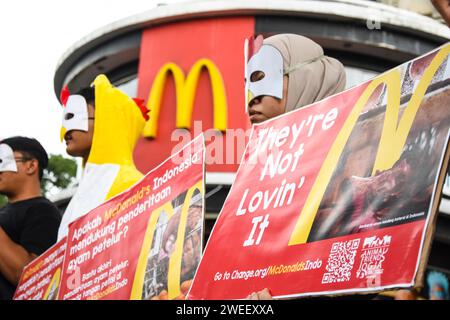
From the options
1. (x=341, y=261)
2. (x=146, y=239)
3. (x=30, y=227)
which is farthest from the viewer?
(x=30, y=227)

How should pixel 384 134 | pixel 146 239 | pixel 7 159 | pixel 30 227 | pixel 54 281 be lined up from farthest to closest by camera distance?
pixel 7 159
pixel 30 227
pixel 54 281
pixel 146 239
pixel 384 134

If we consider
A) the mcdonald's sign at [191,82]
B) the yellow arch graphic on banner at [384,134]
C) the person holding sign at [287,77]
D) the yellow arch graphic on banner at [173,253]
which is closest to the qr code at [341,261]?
the yellow arch graphic on banner at [384,134]

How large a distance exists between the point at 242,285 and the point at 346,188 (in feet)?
1.76

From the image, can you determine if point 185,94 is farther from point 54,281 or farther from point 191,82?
point 54,281

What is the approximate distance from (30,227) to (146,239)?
4.86 feet

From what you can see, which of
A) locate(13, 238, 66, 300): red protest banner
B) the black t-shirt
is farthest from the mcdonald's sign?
locate(13, 238, 66, 300): red protest banner

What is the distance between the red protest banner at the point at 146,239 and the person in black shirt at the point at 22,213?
0.56 meters

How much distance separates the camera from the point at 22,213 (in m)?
5.18

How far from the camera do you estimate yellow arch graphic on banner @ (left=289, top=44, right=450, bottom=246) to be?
9.20 ft

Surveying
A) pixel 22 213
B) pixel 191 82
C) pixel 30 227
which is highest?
pixel 191 82

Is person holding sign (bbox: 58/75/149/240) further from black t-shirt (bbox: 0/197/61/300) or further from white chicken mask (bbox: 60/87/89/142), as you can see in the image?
black t-shirt (bbox: 0/197/61/300)

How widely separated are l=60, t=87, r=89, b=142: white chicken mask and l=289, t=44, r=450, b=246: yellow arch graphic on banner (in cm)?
259

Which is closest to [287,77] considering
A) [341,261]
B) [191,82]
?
[341,261]

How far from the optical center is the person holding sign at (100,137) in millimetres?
5020
